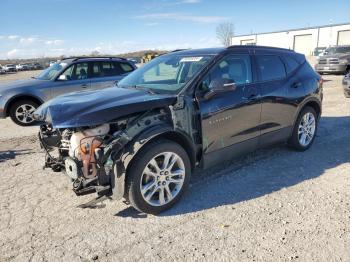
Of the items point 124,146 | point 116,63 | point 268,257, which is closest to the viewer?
point 268,257

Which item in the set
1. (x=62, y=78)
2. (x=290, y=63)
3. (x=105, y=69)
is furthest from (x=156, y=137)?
(x=105, y=69)

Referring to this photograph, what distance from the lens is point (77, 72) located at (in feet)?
30.2

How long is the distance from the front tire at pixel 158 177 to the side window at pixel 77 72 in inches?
247

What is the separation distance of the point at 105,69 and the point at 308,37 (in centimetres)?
6411

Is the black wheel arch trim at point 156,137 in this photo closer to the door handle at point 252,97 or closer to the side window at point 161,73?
the side window at point 161,73

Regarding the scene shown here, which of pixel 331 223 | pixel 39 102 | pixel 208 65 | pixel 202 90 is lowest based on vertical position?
pixel 331 223

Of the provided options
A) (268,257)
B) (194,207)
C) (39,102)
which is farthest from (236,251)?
(39,102)

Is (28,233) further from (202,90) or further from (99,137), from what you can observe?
(202,90)

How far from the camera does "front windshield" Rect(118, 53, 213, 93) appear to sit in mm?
4098

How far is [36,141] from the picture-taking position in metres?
7.00

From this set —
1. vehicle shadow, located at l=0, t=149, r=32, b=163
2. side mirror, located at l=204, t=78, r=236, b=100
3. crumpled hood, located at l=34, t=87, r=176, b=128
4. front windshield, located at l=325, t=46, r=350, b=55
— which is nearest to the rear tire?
vehicle shadow, located at l=0, t=149, r=32, b=163

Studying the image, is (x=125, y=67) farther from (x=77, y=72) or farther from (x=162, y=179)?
(x=162, y=179)

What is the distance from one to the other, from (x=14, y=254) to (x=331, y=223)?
3.19 meters

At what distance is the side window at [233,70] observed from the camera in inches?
163
